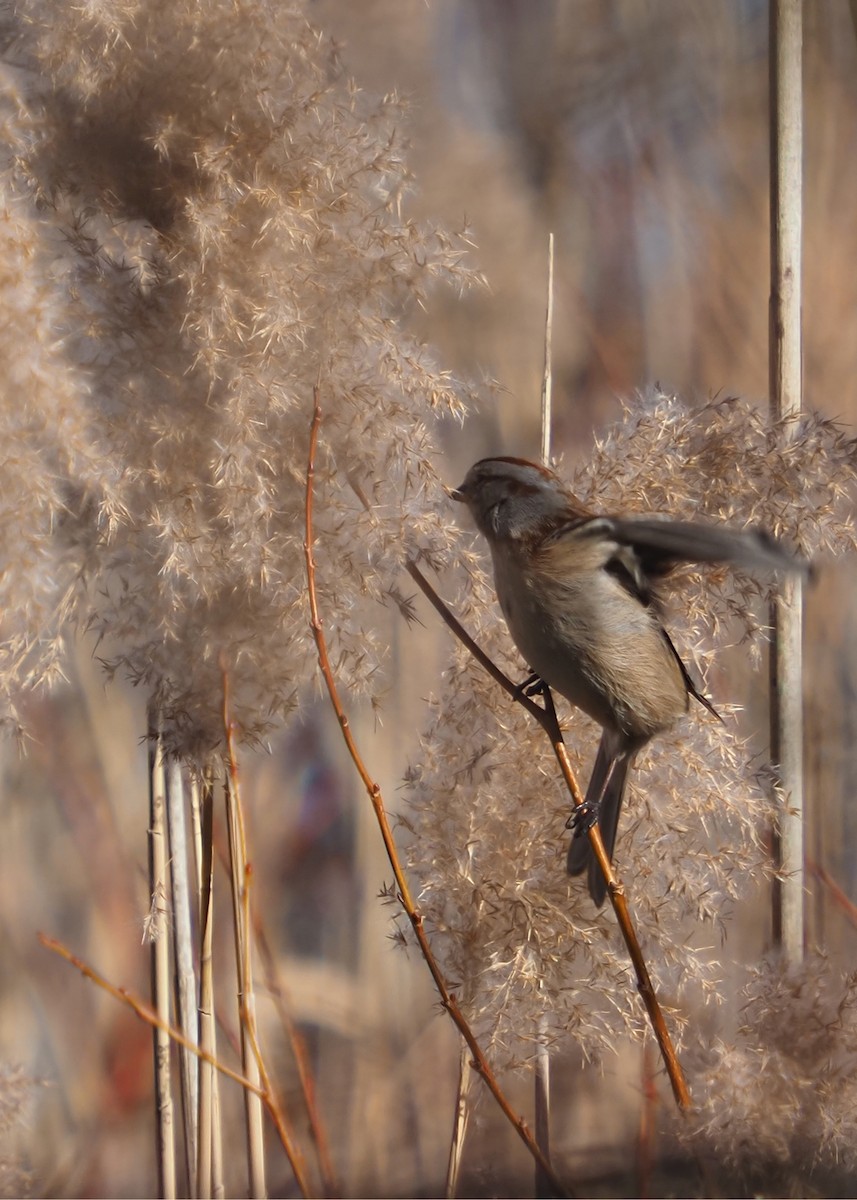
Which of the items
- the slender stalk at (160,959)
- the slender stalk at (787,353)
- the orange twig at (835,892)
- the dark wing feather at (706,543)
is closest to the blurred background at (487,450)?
the orange twig at (835,892)

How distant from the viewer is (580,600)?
0.59 metres

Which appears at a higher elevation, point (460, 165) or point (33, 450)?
point (460, 165)

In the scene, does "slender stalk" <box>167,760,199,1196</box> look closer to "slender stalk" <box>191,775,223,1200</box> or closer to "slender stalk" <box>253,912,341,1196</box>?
"slender stalk" <box>191,775,223,1200</box>

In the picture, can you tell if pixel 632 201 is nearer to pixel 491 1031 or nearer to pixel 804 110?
pixel 804 110

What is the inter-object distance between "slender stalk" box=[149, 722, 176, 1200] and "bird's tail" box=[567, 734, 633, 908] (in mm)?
293

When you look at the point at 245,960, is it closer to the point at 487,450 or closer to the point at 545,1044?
the point at 545,1044

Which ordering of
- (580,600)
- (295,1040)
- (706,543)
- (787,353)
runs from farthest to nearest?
(295,1040) → (787,353) → (580,600) → (706,543)

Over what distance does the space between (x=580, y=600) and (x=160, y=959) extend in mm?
427

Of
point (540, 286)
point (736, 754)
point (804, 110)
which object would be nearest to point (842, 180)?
point (804, 110)

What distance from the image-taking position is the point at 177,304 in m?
0.61

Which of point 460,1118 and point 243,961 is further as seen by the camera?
point 460,1118

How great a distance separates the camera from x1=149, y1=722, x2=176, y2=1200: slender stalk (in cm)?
72

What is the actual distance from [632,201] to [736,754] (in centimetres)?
63

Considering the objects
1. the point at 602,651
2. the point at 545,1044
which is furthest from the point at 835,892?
the point at 602,651
